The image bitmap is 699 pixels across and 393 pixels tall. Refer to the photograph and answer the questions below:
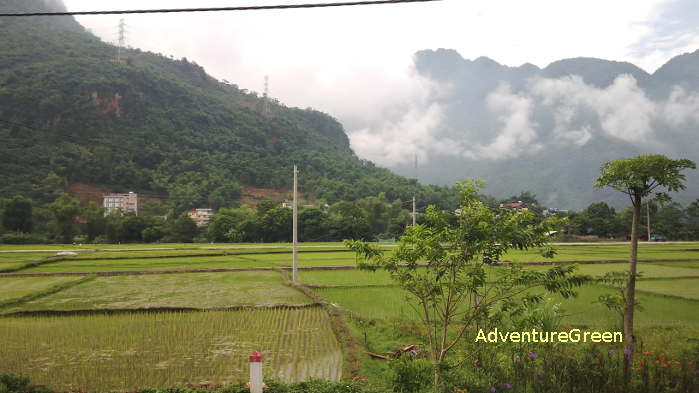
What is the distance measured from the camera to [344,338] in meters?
7.92

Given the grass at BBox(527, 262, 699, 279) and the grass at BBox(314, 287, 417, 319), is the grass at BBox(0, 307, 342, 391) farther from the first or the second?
the grass at BBox(527, 262, 699, 279)

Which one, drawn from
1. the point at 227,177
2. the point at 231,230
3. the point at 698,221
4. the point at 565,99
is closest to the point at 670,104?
the point at 565,99

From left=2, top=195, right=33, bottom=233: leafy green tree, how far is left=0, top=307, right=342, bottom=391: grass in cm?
3849

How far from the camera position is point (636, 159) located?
219 inches

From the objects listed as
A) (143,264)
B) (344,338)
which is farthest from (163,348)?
(143,264)

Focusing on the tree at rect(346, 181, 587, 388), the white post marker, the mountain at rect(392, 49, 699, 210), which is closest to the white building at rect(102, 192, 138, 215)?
the white post marker

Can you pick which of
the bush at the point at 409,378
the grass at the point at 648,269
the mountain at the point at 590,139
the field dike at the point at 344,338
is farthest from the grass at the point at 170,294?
the mountain at the point at 590,139

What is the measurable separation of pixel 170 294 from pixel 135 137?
6674 centimetres

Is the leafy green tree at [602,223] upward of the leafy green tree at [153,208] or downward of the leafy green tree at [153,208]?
downward

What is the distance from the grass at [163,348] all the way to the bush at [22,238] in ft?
114

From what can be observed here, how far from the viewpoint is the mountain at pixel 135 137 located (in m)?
57.8

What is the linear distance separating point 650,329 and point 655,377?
4082mm

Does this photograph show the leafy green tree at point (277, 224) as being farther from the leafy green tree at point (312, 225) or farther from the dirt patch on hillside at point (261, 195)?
the dirt patch on hillside at point (261, 195)

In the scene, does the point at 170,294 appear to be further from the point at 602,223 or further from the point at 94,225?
the point at 602,223
